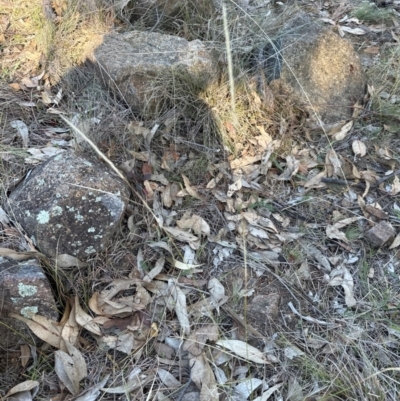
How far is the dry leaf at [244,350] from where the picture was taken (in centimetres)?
162

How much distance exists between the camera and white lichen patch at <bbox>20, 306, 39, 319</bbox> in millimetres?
1603

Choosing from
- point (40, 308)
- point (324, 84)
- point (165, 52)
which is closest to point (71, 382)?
point (40, 308)

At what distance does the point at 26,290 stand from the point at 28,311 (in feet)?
0.25

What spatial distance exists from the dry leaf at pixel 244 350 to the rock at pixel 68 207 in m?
0.59

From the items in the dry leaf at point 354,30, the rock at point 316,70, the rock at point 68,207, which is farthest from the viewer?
the dry leaf at point 354,30

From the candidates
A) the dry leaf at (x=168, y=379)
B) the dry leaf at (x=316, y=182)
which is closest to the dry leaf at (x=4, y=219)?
the dry leaf at (x=168, y=379)

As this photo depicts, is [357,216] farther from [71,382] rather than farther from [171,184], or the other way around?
[71,382]

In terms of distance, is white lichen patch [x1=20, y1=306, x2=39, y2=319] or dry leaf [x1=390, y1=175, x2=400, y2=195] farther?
dry leaf [x1=390, y1=175, x2=400, y2=195]

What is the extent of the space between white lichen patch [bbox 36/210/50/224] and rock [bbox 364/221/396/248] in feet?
4.23

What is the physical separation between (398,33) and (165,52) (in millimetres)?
1612

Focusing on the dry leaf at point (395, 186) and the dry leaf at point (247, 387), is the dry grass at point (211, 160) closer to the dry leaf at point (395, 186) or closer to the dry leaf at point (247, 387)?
the dry leaf at point (247, 387)

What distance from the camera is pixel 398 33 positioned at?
3.03 m

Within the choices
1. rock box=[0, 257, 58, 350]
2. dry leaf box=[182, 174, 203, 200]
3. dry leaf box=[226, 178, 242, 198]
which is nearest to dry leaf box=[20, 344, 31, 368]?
rock box=[0, 257, 58, 350]

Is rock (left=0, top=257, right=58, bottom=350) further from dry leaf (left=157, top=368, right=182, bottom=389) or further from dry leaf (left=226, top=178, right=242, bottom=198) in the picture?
dry leaf (left=226, top=178, right=242, bottom=198)
